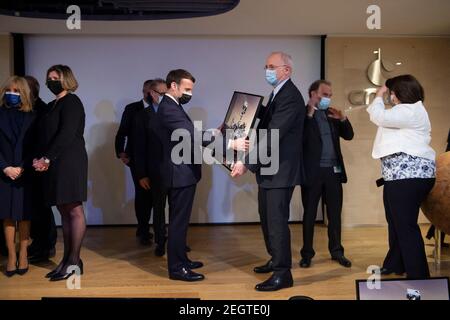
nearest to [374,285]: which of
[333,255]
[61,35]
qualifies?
[333,255]

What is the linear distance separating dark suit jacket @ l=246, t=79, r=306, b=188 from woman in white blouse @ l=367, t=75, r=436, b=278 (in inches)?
20.2

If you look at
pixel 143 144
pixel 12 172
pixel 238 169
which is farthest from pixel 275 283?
pixel 12 172

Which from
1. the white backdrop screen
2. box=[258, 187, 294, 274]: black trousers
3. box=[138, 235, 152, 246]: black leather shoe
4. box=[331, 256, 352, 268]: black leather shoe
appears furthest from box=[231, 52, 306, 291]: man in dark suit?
the white backdrop screen

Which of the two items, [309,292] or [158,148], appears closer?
[309,292]

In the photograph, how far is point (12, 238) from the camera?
4145mm

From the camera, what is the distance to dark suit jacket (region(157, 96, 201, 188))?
12.8ft

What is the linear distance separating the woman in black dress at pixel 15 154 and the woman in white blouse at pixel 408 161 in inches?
98.0

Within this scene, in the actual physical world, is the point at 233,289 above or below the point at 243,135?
below

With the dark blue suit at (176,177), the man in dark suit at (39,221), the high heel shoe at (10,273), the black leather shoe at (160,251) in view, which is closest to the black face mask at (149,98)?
the man in dark suit at (39,221)

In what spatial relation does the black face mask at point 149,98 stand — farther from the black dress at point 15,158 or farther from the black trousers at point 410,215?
the black trousers at point 410,215

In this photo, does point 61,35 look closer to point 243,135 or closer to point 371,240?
point 243,135

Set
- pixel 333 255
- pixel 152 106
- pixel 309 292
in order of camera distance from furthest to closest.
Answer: pixel 152 106
pixel 333 255
pixel 309 292

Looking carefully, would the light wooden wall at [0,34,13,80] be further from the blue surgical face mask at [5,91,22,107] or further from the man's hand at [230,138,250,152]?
the man's hand at [230,138,250,152]

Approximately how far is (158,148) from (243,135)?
1.14 metres
